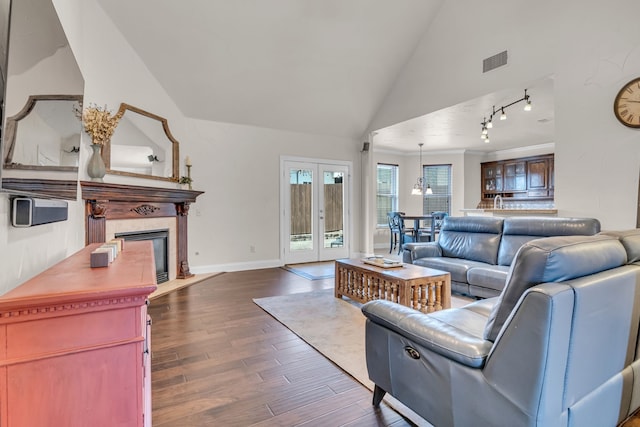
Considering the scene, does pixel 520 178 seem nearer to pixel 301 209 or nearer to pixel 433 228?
pixel 433 228

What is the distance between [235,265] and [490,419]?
4858 millimetres

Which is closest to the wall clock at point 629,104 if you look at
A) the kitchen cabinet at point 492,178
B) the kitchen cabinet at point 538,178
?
the kitchen cabinet at point 538,178

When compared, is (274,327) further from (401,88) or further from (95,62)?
(401,88)

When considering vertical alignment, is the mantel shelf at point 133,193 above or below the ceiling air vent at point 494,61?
below

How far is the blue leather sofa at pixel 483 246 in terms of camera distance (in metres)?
3.42

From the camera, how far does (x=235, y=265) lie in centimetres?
556

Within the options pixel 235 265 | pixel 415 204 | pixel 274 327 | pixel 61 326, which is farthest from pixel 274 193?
pixel 61 326

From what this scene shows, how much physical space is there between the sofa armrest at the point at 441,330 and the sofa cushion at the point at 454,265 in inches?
77.6

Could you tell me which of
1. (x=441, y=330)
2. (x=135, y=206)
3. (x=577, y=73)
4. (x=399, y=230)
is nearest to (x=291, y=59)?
(x=135, y=206)

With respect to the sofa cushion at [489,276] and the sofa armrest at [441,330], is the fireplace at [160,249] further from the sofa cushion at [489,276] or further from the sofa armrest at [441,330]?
the sofa cushion at [489,276]

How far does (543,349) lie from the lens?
104cm

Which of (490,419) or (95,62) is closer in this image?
(490,419)

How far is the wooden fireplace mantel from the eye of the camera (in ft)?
11.3

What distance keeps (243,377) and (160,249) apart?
10.1ft
